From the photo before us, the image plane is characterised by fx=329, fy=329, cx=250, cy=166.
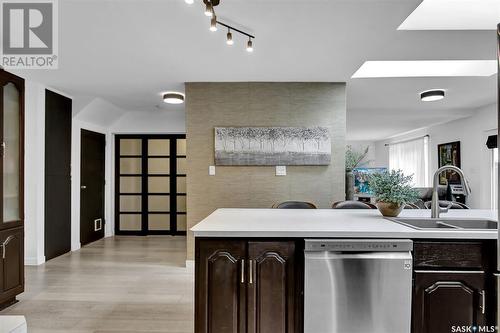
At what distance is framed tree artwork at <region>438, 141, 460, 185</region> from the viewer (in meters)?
6.99

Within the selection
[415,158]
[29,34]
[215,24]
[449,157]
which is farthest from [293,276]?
[415,158]

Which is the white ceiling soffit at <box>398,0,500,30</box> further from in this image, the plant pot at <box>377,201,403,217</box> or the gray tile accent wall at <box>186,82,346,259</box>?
the gray tile accent wall at <box>186,82,346,259</box>

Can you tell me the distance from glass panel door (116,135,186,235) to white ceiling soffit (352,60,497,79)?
3.70 metres

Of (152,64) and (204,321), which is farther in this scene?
(152,64)

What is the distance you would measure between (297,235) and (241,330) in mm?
598

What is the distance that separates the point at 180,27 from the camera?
266 centimetres

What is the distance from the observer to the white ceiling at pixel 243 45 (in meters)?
2.39

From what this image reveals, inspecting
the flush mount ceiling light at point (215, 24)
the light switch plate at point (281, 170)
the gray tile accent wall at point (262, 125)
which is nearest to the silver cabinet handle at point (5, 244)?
the gray tile accent wall at point (262, 125)

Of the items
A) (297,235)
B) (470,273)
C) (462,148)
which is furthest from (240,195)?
(462,148)

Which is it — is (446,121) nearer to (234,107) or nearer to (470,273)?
(234,107)

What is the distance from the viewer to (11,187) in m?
2.99

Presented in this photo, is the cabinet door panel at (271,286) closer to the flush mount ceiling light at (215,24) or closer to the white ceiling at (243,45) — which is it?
the flush mount ceiling light at (215,24)

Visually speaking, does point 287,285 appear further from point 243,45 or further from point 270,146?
point 270,146

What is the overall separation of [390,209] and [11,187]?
3231 millimetres
